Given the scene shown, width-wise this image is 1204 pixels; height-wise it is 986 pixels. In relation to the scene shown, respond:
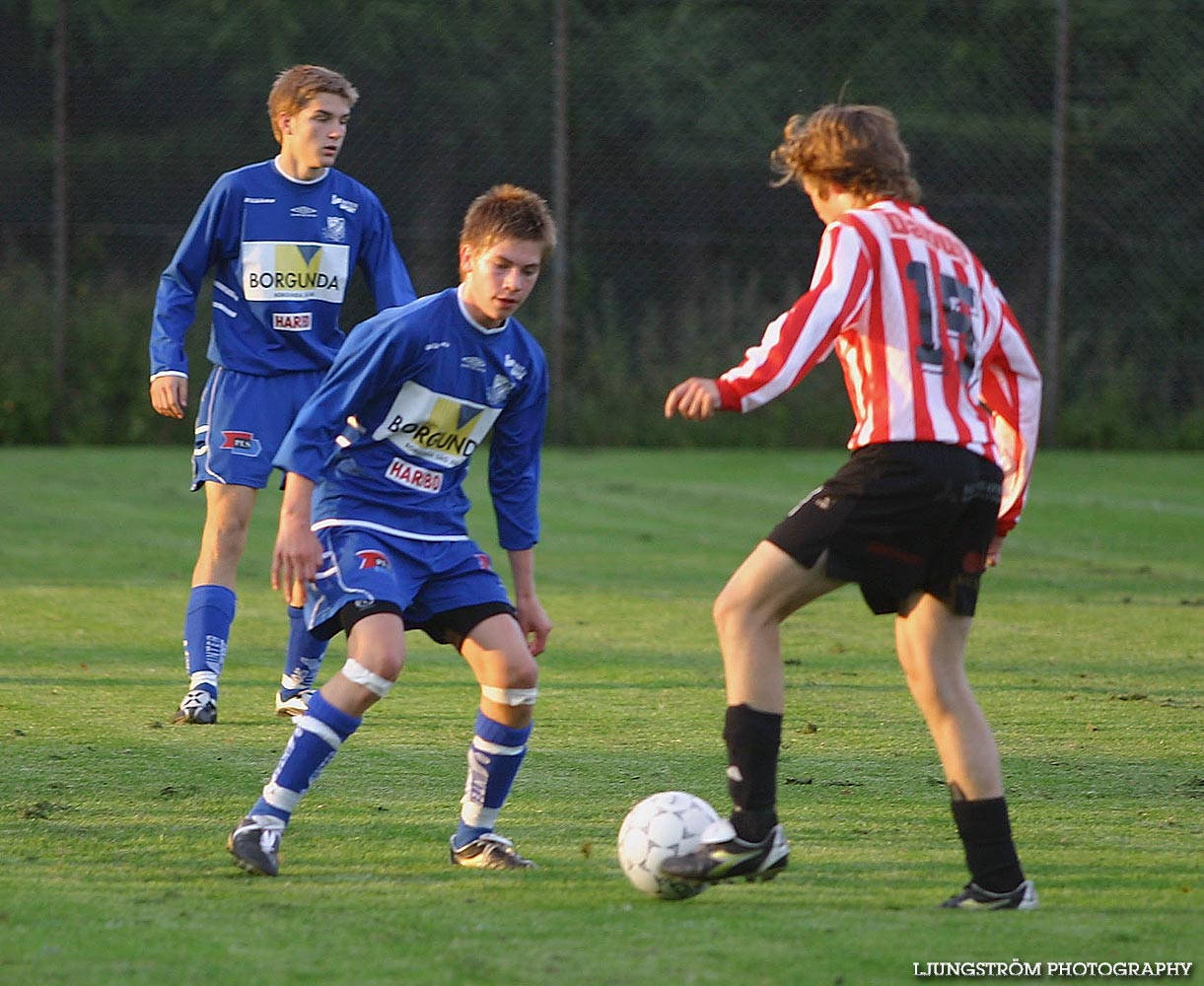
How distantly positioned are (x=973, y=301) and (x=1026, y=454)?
37 centimetres

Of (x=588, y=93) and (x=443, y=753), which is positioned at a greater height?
(x=588, y=93)

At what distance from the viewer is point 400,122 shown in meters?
16.0

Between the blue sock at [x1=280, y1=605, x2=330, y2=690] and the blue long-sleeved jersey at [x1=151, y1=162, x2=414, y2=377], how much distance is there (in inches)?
33.3

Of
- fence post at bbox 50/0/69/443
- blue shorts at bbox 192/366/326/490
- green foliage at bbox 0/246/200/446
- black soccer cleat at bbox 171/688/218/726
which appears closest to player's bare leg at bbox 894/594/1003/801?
black soccer cleat at bbox 171/688/218/726

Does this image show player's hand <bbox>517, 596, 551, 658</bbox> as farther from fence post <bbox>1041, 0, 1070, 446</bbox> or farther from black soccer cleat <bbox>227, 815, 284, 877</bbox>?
fence post <bbox>1041, 0, 1070, 446</bbox>

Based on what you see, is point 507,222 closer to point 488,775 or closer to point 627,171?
point 488,775

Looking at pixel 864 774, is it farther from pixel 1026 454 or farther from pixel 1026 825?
pixel 1026 454

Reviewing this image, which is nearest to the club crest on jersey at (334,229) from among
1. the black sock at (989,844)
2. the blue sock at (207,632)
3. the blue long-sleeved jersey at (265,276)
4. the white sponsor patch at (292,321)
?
the blue long-sleeved jersey at (265,276)

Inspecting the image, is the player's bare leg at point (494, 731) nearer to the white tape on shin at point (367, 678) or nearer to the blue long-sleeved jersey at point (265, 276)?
the white tape on shin at point (367, 678)

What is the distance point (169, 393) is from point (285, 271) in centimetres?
54

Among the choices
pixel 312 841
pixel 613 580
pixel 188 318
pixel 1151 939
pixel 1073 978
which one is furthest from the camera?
pixel 613 580

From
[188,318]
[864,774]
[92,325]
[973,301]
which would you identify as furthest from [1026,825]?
[92,325]

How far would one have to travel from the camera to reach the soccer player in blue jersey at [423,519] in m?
3.82

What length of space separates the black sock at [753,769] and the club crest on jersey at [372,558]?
824 mm
